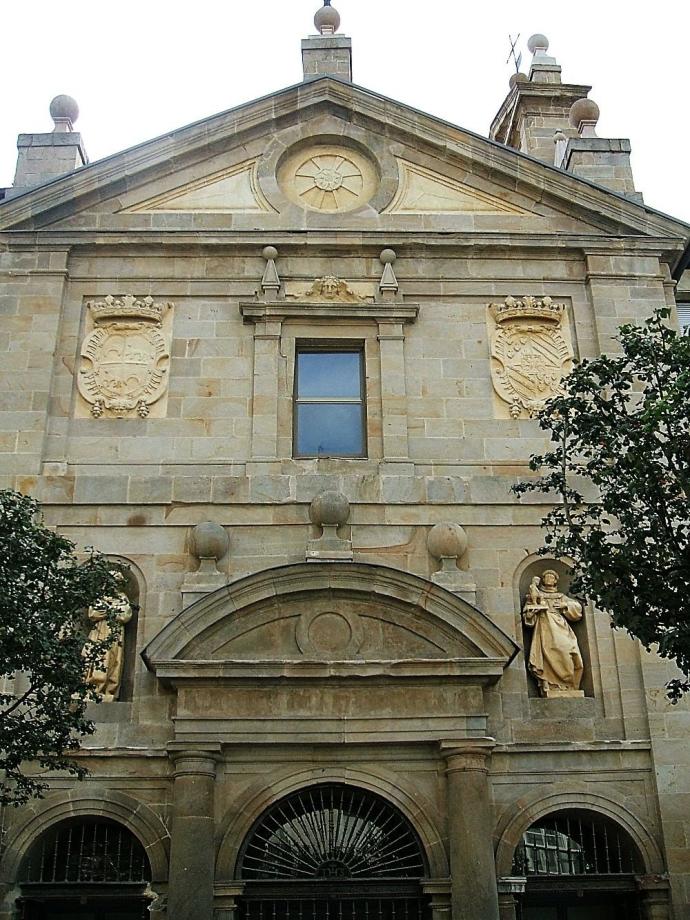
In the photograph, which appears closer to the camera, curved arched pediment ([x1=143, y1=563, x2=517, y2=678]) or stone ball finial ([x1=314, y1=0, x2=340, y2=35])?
curved arched pediment ([x1=143, y1=563, x2=517, y2=678])

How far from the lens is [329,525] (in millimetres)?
13859

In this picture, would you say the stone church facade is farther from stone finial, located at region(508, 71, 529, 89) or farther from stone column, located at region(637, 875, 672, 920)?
stone finial, located at region(508, 71, 529, 89)

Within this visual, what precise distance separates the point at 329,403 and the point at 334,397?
11 centimetres

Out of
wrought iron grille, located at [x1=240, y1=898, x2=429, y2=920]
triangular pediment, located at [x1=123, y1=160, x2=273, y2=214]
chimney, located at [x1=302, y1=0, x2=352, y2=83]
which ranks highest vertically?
chimney, located at [x1=302, y1=0, x2=352, y2=83]

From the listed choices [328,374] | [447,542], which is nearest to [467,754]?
[447,542]

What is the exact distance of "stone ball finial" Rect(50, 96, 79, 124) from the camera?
16922mm

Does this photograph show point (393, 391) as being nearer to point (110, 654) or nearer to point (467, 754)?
point (467, 754)

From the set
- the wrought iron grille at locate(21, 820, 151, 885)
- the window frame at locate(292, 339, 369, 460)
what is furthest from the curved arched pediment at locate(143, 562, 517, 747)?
the window frame at locate(292, 339, 369, 460)

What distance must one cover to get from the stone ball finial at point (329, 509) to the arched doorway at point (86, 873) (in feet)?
13.8

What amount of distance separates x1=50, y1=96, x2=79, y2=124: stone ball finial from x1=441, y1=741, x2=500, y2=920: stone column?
10.8 m

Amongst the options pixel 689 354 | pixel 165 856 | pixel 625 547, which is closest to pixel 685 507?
pixel 625 547

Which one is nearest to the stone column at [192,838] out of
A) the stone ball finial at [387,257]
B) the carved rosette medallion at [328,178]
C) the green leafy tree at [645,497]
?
the green leafy tree at [645,497]

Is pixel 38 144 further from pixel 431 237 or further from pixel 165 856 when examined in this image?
pixel 165 856

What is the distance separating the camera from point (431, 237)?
52.0 feet
